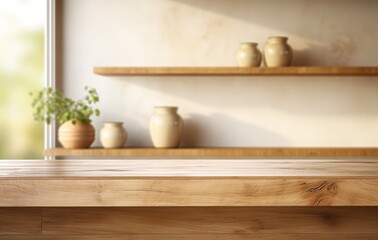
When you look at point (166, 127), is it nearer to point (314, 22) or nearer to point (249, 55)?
point (249, 55)

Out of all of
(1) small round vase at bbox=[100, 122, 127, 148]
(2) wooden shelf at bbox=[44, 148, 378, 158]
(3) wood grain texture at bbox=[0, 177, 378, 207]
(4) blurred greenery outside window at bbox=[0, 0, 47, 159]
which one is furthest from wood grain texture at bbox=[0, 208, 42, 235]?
(4) blurred greenery outside window at bbox=[0, 0, 47, 159]

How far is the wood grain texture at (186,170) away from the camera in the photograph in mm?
1185

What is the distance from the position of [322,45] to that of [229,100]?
2.34ft

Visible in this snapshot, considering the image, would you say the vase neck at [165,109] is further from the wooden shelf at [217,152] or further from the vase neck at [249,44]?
the vase neck at [249,44]

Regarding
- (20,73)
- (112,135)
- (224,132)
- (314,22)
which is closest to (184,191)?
(112,135)

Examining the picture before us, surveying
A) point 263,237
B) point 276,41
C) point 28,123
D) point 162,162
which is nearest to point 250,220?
point 263,237

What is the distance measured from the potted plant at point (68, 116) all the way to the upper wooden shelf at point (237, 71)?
26 cm

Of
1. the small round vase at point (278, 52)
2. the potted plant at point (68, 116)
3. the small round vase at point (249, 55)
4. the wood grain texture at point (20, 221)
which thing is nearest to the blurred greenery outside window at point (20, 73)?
the potted plant at point (68, 116)

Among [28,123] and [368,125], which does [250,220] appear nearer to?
[368,125]

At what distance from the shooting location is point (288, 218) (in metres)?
1.32

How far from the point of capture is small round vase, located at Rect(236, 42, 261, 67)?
10.4ft

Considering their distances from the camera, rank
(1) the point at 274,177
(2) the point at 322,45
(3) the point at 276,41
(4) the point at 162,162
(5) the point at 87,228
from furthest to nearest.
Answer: (2) the point at 322,45, (3) the point at 276,41, (4) the point at 162,162, (5) the point at 87,228, (1) the point at 274,177

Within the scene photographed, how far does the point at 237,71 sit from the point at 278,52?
0.29 m

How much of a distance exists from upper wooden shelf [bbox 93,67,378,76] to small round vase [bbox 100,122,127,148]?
324 millimetres
